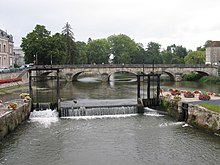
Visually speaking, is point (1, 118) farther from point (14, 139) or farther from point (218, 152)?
point (218, 152)

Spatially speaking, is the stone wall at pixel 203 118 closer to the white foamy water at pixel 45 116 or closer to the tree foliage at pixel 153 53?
the white foamy water at pixel 45 116

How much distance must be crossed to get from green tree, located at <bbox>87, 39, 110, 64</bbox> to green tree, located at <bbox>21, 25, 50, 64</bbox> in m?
39.9

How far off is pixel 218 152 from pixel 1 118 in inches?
575

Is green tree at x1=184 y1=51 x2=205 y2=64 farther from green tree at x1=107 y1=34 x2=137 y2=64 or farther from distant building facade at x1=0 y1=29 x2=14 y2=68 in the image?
distant building facade at x1=0 y1=29 x2=14 y2=68

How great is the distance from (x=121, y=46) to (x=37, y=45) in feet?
187

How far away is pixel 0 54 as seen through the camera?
72438 millimetres

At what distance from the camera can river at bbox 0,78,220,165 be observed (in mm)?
17984

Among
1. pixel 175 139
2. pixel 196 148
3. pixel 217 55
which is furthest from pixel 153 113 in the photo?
pixel 217 55

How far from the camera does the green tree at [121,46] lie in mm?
121750

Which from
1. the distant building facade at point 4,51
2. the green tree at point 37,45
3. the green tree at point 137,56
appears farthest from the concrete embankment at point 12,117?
the green tree at point 137,56

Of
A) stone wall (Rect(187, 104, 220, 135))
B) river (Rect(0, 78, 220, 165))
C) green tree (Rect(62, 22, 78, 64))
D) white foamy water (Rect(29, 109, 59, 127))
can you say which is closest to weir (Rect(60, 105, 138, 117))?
white foamy water (Rect(29, 109, 59, 127))

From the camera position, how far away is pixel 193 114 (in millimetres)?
25047

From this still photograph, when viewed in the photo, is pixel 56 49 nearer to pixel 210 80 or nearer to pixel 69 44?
pixel 69 44

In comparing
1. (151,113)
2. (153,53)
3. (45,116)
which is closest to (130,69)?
(151,113)
